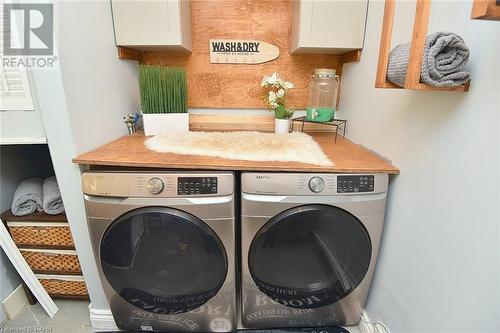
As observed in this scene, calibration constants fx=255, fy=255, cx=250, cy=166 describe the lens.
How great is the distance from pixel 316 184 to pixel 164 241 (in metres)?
0.71

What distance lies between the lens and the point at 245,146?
Answer: 4.32ft

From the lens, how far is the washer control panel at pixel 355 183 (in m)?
1.08

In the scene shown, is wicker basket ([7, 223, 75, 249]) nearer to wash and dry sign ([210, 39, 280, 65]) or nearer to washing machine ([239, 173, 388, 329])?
washing machine ([239, 173, 388, 329])

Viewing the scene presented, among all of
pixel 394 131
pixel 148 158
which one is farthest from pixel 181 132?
pixel 394 131

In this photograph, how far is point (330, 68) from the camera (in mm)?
1739

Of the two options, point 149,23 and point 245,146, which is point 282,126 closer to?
point 245,146

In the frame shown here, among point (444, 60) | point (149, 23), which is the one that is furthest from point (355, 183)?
point (149, 23)

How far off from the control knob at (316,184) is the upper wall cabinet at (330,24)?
32.6 inches

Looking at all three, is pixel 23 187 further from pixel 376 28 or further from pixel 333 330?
pixel 376 28

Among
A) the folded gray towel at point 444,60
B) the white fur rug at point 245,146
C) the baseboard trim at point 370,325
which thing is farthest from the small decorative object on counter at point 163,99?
the baseboard trim at point 370,325

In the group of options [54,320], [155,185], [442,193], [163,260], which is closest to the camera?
[442,193]

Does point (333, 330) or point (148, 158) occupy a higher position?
point (148, 158)

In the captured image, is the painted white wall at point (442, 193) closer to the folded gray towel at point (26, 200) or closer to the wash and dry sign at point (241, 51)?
the wash and dry sign at point (241, 51)

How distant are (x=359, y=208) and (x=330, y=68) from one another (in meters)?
1.06
